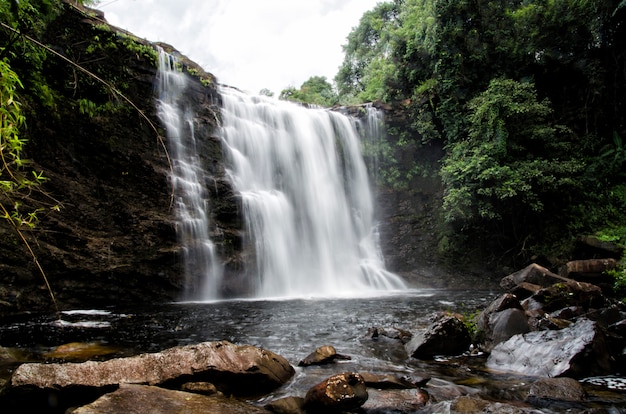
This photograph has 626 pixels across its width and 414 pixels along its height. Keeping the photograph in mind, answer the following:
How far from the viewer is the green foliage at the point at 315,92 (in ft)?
99.6

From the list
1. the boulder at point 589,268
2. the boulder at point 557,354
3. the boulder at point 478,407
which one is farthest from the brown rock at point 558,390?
the boulder at point 589,268

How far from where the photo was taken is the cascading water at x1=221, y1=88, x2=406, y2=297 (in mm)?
14336

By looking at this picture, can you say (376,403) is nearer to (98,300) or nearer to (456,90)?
(98,300)

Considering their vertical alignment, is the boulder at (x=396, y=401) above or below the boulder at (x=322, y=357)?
below

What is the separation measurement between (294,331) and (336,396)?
402 centimetres

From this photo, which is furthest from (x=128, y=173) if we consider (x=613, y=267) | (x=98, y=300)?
(x=613, y=267)

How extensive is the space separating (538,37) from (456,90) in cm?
370

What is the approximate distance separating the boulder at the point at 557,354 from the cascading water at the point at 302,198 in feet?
29.9

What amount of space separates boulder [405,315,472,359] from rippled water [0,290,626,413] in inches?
8.7

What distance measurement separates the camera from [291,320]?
853cm

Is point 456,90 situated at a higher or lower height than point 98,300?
higher

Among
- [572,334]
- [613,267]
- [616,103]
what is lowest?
[572,334]

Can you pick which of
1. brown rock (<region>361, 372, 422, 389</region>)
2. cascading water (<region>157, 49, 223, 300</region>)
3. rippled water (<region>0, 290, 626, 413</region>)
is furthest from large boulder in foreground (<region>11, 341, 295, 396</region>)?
cascading water (<region>157, 49, 223, 300</region>)

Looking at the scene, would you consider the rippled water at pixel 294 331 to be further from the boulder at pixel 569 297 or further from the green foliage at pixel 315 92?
the green foliage at pixel 315 92
